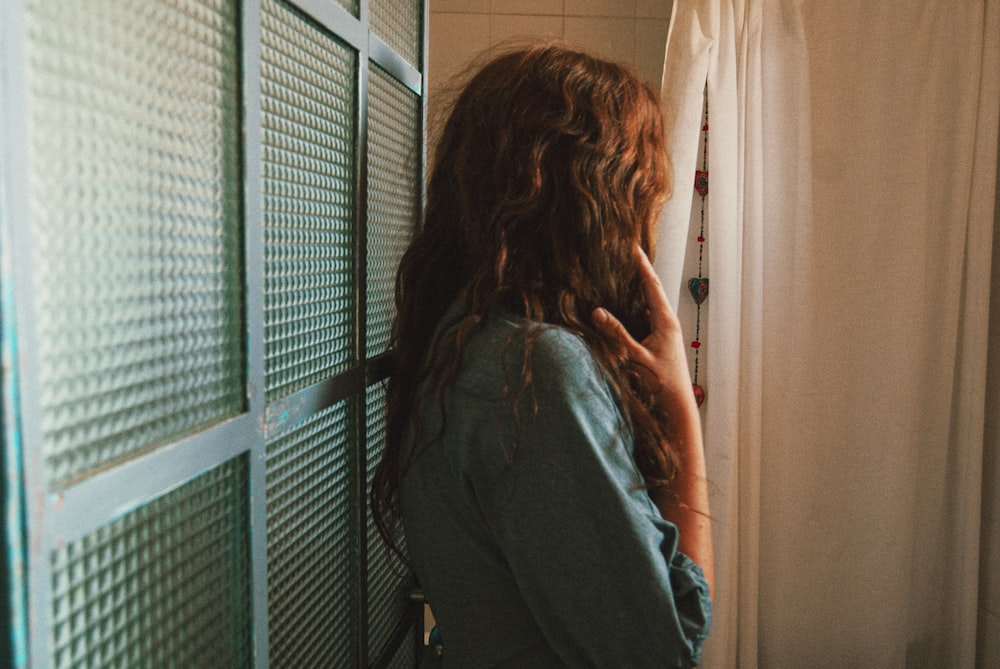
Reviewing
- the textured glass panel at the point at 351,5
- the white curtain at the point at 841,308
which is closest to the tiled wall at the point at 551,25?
the white curtain at the point at 841,308

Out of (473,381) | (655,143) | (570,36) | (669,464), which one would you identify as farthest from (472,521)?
(570,36)

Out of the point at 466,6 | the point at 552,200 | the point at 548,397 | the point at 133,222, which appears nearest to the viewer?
the point at 133,222

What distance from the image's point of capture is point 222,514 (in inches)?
25.6

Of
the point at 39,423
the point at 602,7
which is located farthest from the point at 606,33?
the point at 39,423

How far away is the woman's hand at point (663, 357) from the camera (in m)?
0.97

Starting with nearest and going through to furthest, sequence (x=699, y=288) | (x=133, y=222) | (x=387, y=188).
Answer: (x=133, y=222), (x=387, y=188), (x=699, y=288)

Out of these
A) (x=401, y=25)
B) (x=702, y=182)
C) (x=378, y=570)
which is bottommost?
(x=378, y=570)

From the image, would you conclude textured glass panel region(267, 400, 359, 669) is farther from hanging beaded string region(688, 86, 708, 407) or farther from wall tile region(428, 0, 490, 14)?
wall tile region(428, 0, 490, 14)

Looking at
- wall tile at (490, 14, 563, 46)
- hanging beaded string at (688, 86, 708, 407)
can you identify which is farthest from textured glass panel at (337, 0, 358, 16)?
wall tile at (490, 14, 563, 46)

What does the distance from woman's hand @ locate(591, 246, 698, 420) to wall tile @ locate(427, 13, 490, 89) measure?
1498 millimetres

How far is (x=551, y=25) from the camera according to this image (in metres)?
2.31

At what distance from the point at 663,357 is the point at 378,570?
48cm

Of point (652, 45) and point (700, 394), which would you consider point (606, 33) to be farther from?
point (700, 394)

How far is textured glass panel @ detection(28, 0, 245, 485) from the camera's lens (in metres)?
0.44
